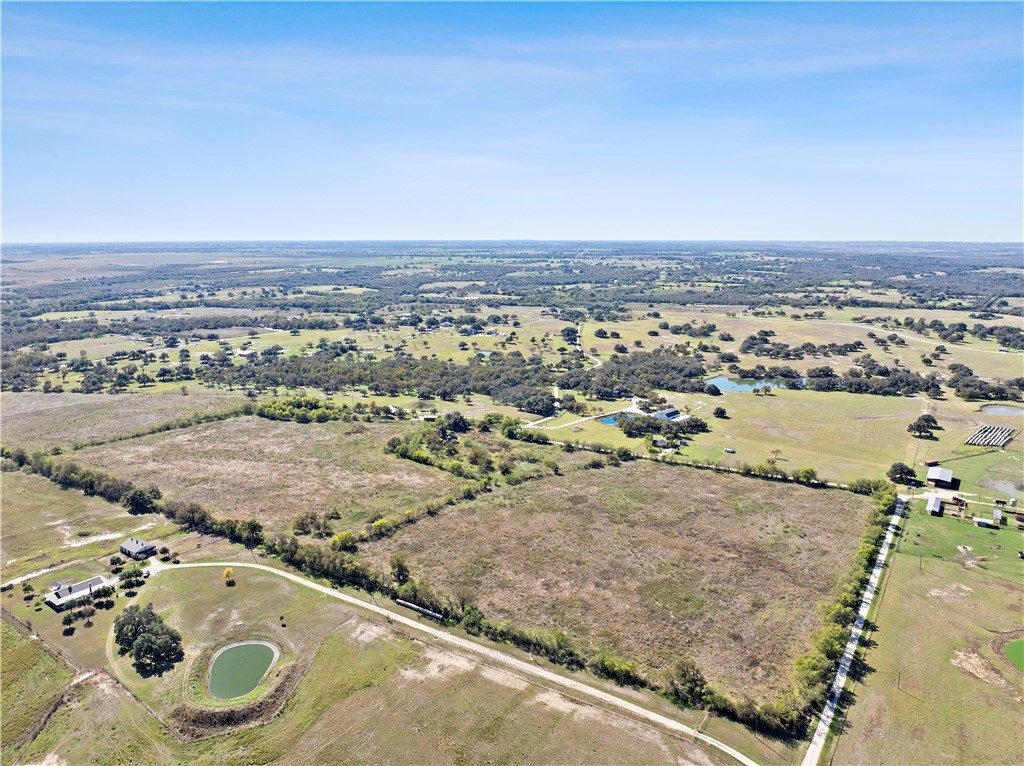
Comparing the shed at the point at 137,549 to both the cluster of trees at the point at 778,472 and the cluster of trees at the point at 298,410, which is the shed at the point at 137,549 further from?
the cluster of trees at the point at 778,472

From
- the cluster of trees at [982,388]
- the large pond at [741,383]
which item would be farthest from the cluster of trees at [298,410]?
the cluster of trees at [982,388]

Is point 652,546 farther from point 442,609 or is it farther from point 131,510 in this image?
point 131,510

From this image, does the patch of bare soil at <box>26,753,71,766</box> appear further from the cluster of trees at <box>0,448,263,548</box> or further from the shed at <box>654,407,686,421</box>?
the shed at <box>654,407,686,421</box>

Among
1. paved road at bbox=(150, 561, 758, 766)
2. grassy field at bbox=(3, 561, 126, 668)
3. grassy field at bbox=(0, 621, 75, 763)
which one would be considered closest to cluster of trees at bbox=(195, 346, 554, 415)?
paved road at bbox=(150, 561, 758, 766)

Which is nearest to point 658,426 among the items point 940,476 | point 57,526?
point 940,476

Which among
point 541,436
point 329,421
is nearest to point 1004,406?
point 541,436

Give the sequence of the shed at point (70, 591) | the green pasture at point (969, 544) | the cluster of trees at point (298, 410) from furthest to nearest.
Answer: the cluster of trees at point (298, 410), the green pasture at point (969, 544), the shed at point (70, 591)
